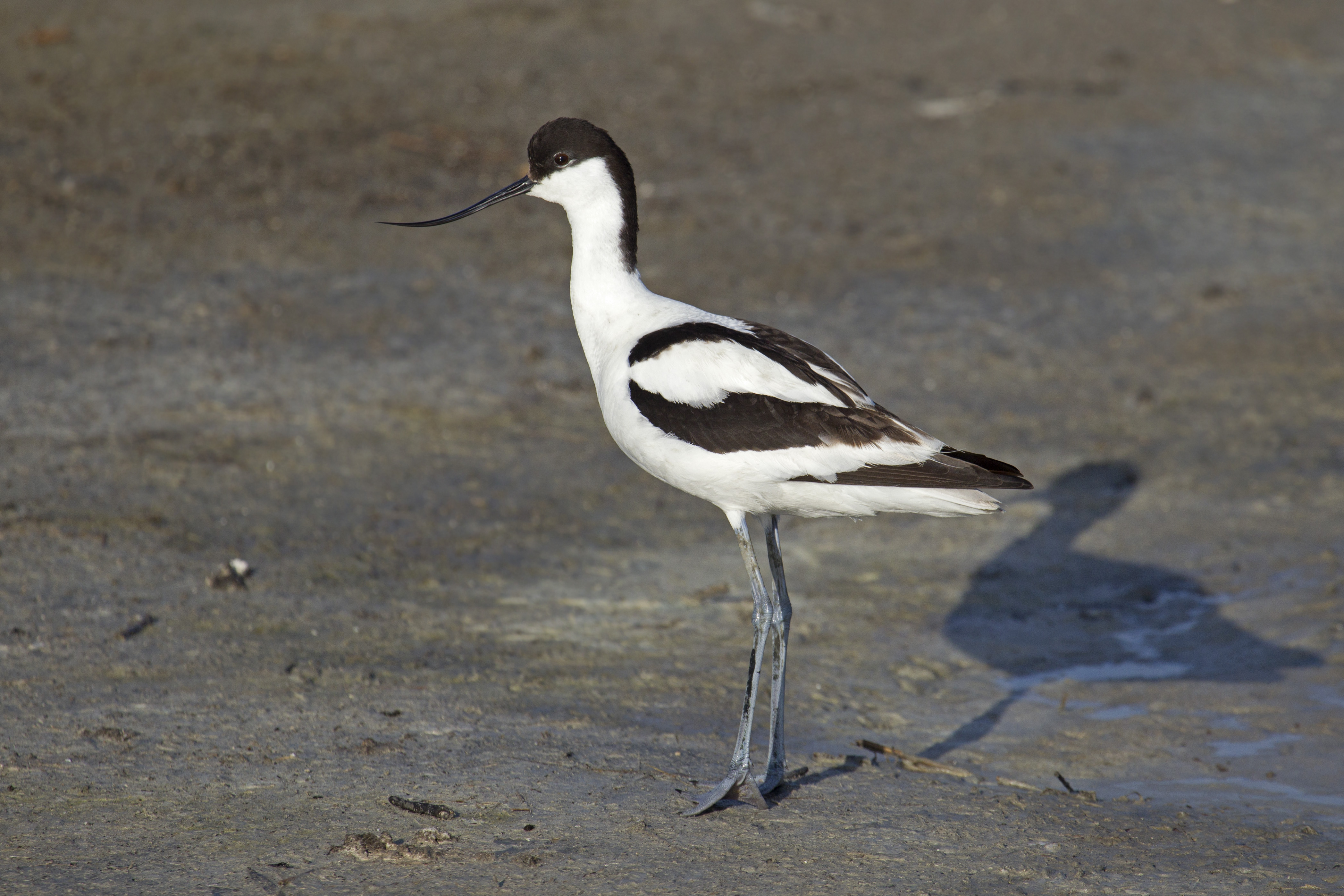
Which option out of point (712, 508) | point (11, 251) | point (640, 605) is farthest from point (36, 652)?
point (11, 251)

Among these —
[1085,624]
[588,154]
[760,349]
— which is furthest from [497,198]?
[1085,624]

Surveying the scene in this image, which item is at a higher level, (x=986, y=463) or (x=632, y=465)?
(x=986, y=463)

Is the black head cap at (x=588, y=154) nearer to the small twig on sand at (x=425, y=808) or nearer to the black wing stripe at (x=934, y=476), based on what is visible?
the black wing stripe at (x=934, y=476)

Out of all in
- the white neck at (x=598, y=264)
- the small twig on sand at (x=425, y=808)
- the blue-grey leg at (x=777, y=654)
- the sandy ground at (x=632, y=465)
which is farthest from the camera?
the white neck at (x=598, y=264)

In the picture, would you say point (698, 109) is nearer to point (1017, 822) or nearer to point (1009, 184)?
point (1009, 184)

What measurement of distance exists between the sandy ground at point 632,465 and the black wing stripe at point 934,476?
2.85ft

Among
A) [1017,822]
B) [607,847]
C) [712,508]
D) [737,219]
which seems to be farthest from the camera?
[737,219]

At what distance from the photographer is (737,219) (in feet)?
28.3

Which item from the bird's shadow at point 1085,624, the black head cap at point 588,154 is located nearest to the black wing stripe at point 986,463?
the bird's shadow at point 1085,624

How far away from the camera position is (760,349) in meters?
3.96

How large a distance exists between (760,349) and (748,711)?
3.39 ft

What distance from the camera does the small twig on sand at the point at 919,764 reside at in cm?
401

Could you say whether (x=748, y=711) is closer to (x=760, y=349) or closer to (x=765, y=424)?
(x=765, y=424)

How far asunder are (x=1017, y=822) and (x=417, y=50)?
28.4 feet
